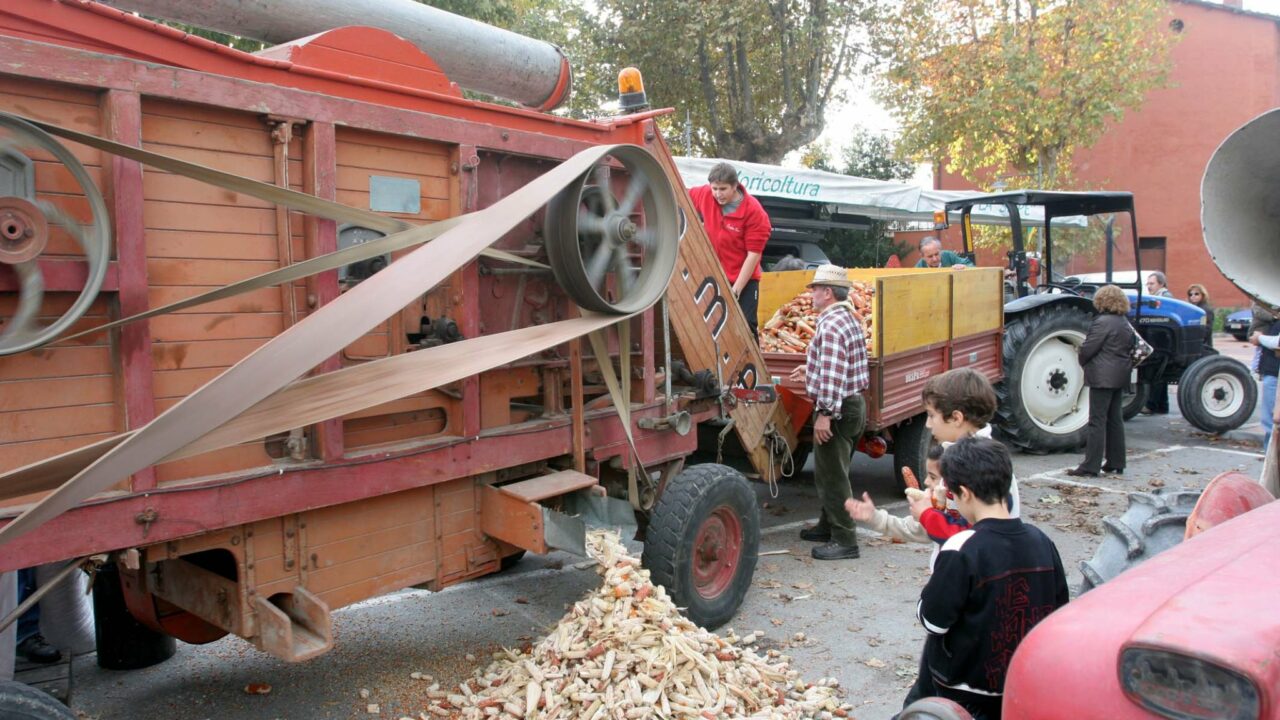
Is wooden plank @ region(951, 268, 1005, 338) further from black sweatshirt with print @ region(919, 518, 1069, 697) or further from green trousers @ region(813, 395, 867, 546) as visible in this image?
black sweatshirt with print @ region(919, 518, 1069, 697)

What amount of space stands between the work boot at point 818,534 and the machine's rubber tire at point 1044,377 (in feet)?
11.0

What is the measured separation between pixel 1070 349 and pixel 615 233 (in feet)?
23.3

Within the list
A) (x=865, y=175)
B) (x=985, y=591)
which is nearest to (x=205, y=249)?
(x=985, y=591)

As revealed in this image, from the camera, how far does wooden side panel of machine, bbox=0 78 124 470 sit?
94.2 inches

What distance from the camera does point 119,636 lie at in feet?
13.3

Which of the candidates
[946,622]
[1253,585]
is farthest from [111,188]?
[1253,585]

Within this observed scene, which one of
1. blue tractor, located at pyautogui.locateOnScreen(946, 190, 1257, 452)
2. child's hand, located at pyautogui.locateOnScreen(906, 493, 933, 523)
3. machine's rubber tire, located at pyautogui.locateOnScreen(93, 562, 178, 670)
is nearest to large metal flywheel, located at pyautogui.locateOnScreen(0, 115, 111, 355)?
machine's rubber tire, located at pyautogui.locateOnScreen(93, 562, 178, 670)

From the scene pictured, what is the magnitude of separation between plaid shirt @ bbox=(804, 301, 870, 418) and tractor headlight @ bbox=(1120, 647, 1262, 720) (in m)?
4.19

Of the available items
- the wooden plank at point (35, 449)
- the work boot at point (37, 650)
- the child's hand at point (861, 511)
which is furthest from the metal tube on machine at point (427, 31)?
the work boot at point (37, 650)

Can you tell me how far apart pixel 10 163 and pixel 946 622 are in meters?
2.82

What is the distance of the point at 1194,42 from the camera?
24.6m

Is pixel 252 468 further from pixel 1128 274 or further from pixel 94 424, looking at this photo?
pixel 1128 274

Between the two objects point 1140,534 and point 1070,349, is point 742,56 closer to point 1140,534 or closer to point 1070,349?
point 1070,349

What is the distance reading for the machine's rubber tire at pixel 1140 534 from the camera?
294cm
